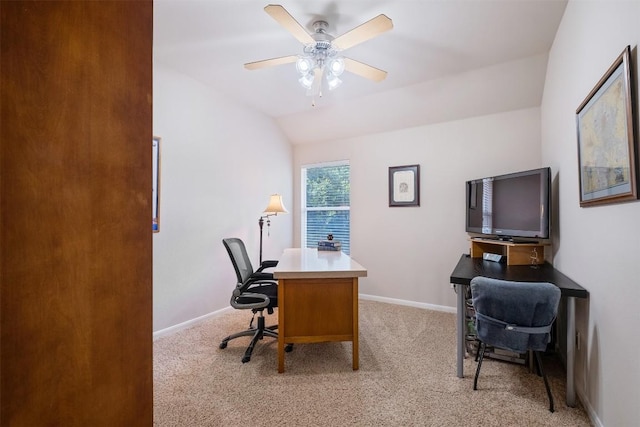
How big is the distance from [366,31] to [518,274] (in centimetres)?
202

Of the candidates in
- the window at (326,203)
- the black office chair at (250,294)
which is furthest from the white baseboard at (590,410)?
the window at (326,203)

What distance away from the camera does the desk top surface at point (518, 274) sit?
1807 mm

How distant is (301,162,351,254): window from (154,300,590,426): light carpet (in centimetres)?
198

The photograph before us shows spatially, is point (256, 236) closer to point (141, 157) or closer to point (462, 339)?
point (462, 339)

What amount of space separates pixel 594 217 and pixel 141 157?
221 centimetres

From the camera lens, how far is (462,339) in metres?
2.12

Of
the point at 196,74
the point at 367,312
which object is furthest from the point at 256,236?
the point at 196,74

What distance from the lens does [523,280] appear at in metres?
1.99

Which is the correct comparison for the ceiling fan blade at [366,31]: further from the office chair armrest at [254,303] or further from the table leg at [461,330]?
the office chair armrest at [254,303]

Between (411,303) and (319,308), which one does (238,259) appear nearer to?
(319,308)

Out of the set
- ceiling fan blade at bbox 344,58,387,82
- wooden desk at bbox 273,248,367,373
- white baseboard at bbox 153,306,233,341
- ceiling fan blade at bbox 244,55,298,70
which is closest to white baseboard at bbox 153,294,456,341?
white baseboard at bbox 153,306,233,341

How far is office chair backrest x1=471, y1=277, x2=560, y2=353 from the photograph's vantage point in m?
1.74

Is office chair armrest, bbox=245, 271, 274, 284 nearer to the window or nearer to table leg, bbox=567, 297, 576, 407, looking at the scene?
the window

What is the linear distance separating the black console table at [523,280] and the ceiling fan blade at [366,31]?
172 centimetres
